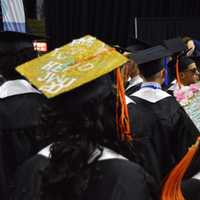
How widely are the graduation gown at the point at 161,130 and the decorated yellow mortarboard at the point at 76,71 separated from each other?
41.3 inches

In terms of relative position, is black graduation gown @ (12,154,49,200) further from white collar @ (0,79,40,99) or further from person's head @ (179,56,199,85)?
person's head @ (179,56,199,85)

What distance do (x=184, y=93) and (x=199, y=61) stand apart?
2.21 meters

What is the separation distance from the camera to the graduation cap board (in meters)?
1.65

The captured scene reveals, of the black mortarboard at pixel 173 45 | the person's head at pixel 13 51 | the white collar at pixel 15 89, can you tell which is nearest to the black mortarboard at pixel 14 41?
the person's head at pixel 13 51

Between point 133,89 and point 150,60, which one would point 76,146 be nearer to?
point 150,60

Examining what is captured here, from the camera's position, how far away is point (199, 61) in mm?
5223

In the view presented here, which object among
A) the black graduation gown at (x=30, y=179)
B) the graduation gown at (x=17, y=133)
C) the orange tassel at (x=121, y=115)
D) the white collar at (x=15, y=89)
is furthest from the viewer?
the white collar at (x=15, y=89)

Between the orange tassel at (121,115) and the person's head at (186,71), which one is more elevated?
the orange tassel at (121,115)

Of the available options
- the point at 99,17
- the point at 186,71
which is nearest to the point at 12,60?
the point at 186,71

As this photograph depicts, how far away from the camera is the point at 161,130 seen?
2.96 metres

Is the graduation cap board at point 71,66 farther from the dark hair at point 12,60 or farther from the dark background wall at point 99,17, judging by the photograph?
the dark background wall at point 99,17

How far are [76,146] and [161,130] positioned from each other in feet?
4.98

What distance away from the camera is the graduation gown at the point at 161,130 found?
2.89 metres

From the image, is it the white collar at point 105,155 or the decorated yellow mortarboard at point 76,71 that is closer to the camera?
the white collar at point 105,155
